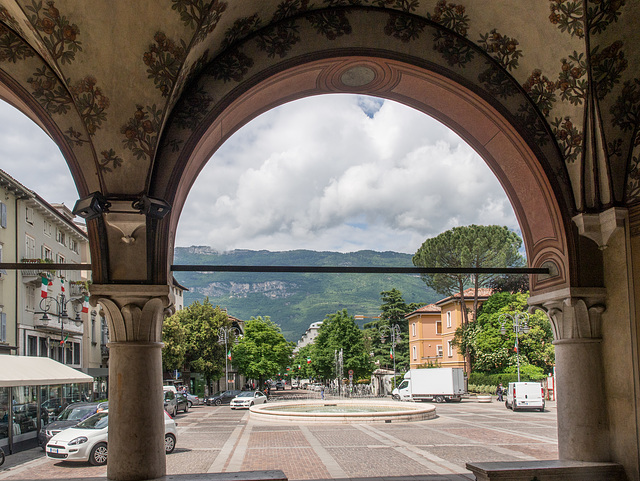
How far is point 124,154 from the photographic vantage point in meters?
5.66

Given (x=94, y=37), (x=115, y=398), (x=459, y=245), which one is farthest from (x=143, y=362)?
(x=459, y=245)

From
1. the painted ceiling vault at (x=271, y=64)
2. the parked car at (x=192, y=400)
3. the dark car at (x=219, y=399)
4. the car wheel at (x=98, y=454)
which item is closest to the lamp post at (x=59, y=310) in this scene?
the parked car at (x=192, y=400)

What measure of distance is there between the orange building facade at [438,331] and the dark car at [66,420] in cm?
→ 3409

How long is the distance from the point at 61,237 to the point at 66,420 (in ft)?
62.7

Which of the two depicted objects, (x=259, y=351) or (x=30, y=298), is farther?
(x=259, y=351)

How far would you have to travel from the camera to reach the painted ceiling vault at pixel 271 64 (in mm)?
5281

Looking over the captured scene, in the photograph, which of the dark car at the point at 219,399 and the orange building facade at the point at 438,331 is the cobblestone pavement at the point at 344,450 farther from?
the orange building facade at the point at 438,331

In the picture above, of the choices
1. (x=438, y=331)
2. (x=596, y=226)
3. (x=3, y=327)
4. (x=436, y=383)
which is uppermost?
(x=596, y=226)

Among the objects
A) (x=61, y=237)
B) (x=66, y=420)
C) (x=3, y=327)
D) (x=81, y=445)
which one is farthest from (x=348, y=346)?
(x=81, y=445)

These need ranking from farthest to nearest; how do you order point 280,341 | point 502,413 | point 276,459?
point 280,341, point 502,413, point 276,459

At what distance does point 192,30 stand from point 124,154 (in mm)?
1269

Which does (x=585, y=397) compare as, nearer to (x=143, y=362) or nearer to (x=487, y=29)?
(x=487, y=29)

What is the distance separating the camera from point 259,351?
5466cm

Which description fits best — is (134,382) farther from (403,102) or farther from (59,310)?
(59,310)
